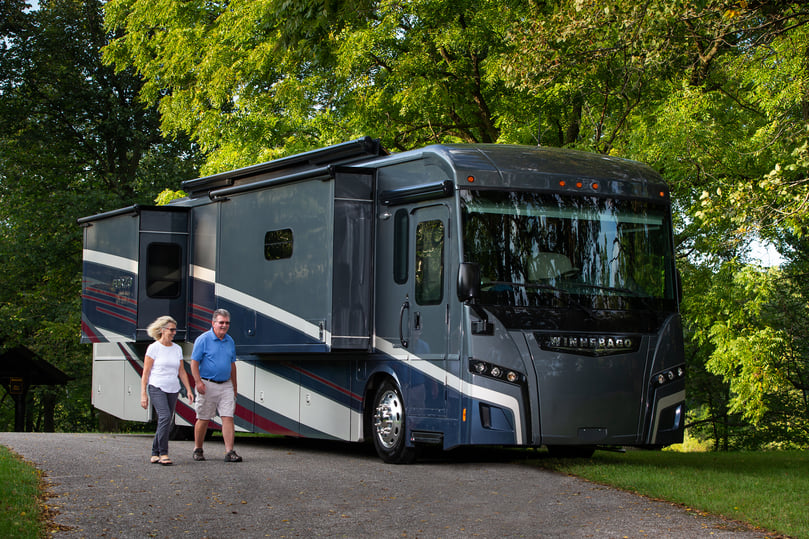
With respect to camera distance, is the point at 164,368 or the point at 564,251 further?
the point at 164,368

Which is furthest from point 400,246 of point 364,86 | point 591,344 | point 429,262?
point 364,86

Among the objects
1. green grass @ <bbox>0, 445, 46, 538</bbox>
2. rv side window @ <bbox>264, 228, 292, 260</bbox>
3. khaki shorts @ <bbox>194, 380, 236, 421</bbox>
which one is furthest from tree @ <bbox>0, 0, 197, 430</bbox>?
green grass @ <bbox>0, 445, 46, 538</bbox>

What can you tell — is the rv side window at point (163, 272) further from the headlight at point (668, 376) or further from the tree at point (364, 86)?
the headlight at point (668, 376)

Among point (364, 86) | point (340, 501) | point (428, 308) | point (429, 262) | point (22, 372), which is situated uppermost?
point (364, 86)

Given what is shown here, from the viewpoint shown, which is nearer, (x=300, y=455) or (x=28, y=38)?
(x=300, y=455)

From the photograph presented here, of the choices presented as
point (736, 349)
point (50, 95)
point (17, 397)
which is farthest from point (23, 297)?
point (736, 349)

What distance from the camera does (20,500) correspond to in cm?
816

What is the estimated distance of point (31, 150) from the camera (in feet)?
108

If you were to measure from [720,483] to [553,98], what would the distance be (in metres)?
10.2

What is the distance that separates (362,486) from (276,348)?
369cm

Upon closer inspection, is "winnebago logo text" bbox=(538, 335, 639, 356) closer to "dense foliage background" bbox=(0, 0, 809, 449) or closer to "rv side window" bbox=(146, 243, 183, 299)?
"dense foliage background" bbox=(0, 0, 809, 449)

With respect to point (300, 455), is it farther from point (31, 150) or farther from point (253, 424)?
point (31, 150)

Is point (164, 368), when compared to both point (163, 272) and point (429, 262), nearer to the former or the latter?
point (429, 262)

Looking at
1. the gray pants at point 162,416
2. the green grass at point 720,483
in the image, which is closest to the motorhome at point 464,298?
the green grass at point 720,483
